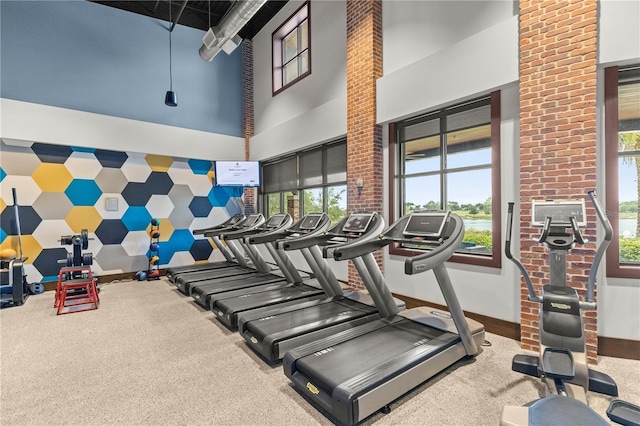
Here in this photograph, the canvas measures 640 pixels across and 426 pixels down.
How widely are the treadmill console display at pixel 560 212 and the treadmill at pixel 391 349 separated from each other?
60 cm

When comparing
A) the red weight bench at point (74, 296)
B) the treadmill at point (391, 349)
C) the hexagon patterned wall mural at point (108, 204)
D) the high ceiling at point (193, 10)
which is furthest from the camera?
the high ceiling at point (193, 10)

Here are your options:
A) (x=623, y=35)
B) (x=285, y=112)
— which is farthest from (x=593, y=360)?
(x=285, y=112)

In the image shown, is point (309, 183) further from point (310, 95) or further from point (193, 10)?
point (193, 10)

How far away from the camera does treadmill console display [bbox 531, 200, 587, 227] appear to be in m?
2.41

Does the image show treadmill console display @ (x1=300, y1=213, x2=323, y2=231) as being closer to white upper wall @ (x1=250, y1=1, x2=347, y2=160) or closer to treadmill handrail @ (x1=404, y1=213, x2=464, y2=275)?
treadmill handrail @ (x1=404, y1=213, x2=464, y2=275)

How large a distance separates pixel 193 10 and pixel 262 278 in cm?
684

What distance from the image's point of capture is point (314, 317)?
11.9 feet

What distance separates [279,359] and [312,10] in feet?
22.0

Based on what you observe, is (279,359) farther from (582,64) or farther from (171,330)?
(582,64)

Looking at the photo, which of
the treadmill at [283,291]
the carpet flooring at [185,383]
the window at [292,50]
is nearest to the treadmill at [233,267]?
the treadmill at [283,291]

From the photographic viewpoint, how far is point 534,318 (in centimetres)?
318

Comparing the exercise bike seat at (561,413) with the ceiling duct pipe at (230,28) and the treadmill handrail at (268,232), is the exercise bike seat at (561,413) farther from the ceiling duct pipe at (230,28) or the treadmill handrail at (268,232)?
the ceiling duct pipe at (230,28)

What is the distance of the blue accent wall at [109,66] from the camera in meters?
5.93

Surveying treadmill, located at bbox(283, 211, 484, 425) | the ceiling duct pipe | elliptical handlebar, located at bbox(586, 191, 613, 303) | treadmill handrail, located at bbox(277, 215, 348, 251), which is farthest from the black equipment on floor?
elliptical handlebar, located at bbox(586, 191, 613, 303)
